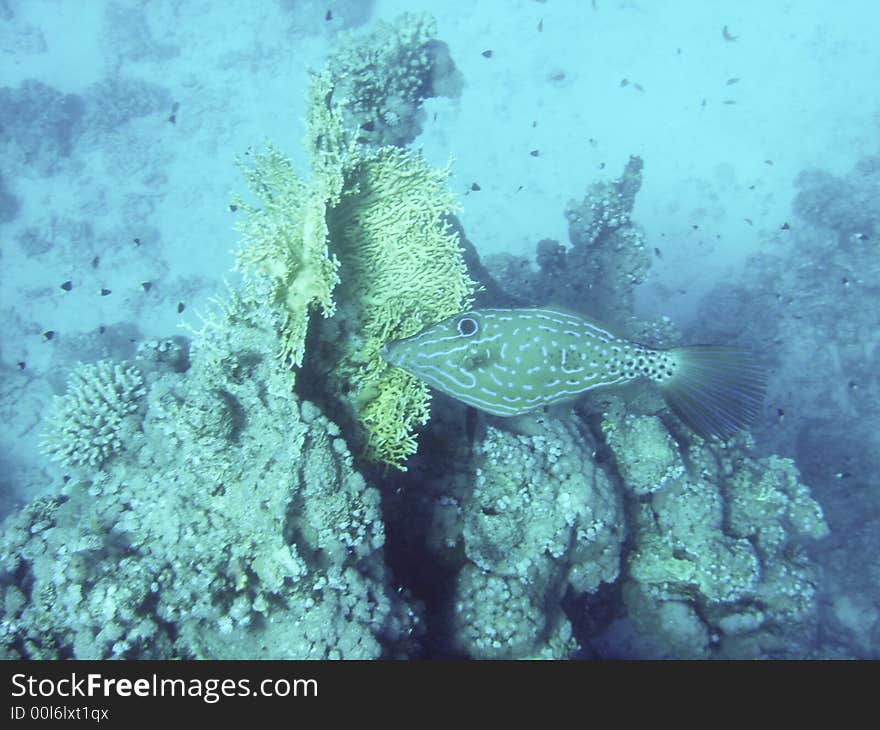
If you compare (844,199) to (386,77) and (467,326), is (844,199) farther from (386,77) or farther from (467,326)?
(467,326)

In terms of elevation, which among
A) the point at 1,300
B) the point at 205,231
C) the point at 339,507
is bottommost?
the point at 1,300

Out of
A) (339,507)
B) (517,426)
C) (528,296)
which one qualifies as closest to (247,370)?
(339,507)

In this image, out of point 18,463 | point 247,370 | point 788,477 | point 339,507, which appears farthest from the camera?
point 18,463

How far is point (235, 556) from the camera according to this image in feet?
13.0

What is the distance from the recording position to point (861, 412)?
15.2 m

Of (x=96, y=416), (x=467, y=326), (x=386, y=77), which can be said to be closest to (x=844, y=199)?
(x=386, y=77)

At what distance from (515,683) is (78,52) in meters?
36.2

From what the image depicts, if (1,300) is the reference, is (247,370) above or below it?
above

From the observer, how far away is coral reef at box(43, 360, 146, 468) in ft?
16.2

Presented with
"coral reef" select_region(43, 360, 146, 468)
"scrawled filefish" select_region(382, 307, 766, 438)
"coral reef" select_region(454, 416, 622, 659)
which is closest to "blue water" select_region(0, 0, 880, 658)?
"coral reef" select_region(454, 416, 622, 659)

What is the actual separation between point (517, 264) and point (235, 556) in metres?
11.0

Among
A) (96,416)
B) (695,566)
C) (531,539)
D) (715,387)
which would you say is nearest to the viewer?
(715,387)

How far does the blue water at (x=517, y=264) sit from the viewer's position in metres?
4.99

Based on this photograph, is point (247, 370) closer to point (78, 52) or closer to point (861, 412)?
point (861, 412)
